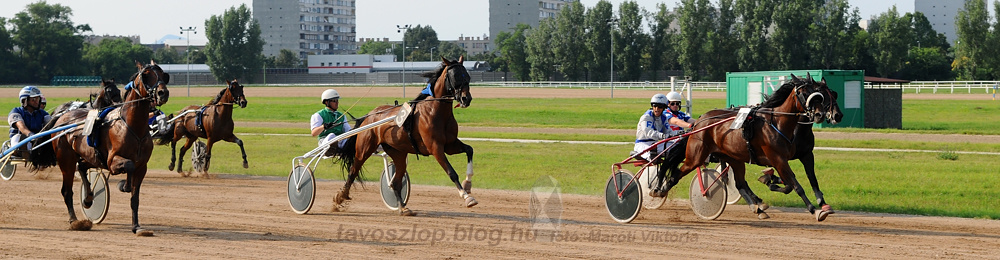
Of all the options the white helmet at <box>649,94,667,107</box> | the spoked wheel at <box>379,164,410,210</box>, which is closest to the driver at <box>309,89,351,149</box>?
the spoked wheel at <box>379,164,410,210</box>

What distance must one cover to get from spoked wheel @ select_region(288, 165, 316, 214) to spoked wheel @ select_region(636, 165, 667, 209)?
10.9 feet

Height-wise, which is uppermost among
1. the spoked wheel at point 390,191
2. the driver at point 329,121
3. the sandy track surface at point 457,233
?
the driver at point 329,121

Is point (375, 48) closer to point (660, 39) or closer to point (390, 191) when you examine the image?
point (660, 39)

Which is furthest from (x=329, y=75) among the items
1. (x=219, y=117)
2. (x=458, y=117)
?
(x=219, y=117)

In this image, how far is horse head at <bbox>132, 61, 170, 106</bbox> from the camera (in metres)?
8.22

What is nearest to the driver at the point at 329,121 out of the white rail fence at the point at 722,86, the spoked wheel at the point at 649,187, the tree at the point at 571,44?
the spoked wheel at the point at 649,187

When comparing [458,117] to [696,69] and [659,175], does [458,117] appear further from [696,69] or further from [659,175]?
[696,69]

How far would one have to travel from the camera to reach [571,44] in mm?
74188

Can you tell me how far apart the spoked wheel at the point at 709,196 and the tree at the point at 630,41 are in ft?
200

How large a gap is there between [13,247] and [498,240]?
381cm

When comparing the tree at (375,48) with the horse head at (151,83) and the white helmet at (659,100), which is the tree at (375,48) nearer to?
the white helmet at (659,100)

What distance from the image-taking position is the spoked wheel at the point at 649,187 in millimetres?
9898

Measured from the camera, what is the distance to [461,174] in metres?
15.4

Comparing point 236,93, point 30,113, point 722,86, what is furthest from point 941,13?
point 30,113
